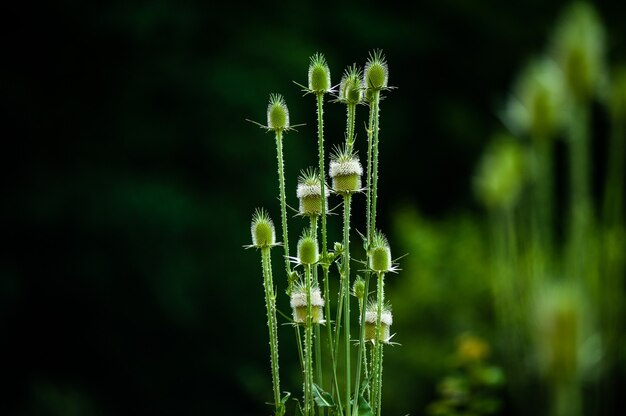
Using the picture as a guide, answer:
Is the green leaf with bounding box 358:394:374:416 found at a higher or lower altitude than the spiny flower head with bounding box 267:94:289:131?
lower

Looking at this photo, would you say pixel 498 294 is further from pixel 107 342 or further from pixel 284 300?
pixel 107 342

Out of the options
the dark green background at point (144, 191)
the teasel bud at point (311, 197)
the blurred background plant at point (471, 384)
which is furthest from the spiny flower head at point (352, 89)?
the dark green background at point (144, 191)

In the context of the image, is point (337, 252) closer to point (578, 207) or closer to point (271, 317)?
point (271, 317)

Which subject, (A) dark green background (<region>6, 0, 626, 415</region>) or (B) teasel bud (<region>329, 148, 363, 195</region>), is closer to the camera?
(B) teasel bud (<region>329, 148, 363, 195</region>)

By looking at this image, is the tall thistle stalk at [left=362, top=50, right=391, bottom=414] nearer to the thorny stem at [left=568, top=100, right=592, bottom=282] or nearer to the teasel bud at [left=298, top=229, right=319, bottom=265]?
the teasel bud at [left=298, top=229, right=319, bottom=265]

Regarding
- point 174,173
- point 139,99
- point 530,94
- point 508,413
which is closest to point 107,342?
point 174,173

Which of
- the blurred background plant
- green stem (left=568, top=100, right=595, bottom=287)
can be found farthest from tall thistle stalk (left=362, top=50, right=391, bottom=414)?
the blurred background plant

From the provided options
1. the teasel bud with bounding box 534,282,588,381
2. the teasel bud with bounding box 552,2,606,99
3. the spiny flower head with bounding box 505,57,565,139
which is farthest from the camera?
the spiny flower head with bounding box 505,57,565,139
